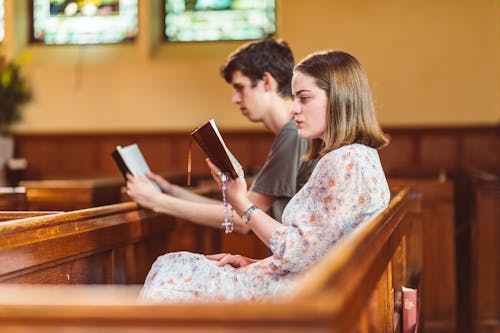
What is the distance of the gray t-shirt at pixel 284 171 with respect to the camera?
312 cm

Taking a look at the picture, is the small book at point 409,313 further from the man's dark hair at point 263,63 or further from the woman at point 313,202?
the man's dark hair at point 263,63

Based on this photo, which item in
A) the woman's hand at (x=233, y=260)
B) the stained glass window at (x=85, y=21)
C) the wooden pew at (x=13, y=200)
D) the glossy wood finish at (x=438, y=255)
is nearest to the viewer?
the woman's hand at (x=233, y=260)

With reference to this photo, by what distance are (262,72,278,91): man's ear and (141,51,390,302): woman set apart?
732 mm

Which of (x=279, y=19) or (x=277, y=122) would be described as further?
(x=279, y=19)

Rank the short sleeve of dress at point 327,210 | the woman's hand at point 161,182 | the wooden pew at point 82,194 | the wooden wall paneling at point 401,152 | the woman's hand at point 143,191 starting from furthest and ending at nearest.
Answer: the wooden wall paneling at point 401,152
the wooden pew at point 82,194
the woman's hand at point 161,182
the woman's hand at point 143,191
the short sleeve of dress at point 327,210

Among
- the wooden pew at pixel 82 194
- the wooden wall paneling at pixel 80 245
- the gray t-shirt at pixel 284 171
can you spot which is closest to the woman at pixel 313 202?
the wooden wall paneling at pixel 80 245

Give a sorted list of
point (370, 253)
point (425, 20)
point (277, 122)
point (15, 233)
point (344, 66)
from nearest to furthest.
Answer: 1. point (370, 253)
2. point (15, 233)
3. point (344, 66)
4. point (277, 122)
5. point (425, 20)

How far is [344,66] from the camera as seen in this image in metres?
2.52

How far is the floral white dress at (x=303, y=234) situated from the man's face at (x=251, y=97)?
0.94m

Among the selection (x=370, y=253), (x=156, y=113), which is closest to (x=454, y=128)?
(x=156, y=113)

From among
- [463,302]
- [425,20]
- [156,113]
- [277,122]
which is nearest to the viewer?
[277,122]

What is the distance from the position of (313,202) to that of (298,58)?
6519 mm

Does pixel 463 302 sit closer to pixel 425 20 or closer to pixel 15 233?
pixel 425 20

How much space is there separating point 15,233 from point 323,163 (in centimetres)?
85
